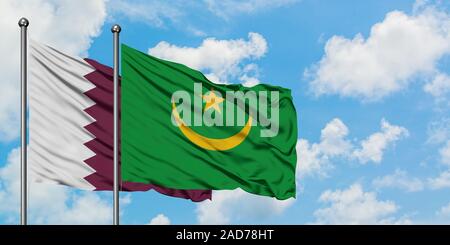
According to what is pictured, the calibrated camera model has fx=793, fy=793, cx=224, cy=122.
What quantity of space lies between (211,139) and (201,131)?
10.4 inches

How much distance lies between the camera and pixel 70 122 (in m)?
15.6

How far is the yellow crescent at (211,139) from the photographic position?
52.7 ft

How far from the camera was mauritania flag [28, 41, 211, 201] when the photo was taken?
15.5m

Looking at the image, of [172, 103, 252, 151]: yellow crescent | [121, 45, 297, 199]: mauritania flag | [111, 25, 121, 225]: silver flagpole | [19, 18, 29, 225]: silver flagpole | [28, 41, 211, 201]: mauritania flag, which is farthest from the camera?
[172, 103, 252, 151]: yellow crescent

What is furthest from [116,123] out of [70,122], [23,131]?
[23,131]

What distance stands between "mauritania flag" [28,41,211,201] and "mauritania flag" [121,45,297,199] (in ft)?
1.44

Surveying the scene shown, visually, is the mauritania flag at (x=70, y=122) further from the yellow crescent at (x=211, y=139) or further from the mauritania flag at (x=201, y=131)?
the yellow crescent at (x=211, y=139)

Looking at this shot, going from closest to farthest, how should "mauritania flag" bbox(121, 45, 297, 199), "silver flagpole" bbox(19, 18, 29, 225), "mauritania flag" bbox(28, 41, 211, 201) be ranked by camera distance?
"silver flagpole" bbox(19, 18, 29, 225), "mauritania flag" bbox(28, 41, 211, 201), "mauritania flag" bbox(121, 45, 297, 199)

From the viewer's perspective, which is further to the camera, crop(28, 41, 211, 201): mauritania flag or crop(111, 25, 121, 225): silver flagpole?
crop(28, 41, 211, 201): mauritania flag

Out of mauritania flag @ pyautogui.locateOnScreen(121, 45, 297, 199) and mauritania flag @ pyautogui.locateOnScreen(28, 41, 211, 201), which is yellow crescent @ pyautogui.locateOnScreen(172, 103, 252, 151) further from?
mauritania flag @ pyautogui.locateOnScreen(28, 41, 211, 201)

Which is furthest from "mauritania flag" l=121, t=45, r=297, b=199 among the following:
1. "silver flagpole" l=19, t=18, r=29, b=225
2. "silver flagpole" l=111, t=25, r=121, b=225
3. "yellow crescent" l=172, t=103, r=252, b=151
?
"silver flagpole" l=19, t=18, r=29, b=225
